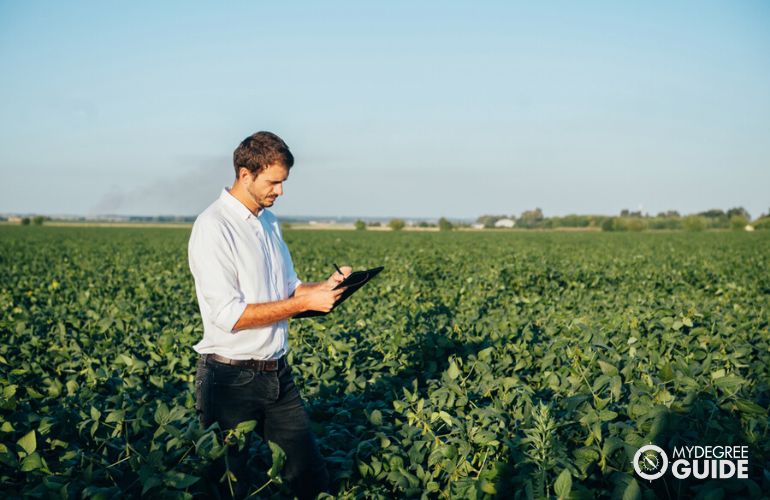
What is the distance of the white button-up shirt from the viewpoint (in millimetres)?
Result: 2709

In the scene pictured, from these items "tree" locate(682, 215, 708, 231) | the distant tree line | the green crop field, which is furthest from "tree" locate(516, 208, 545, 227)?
the green crop field

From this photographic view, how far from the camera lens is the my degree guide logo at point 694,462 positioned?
235 centimetres

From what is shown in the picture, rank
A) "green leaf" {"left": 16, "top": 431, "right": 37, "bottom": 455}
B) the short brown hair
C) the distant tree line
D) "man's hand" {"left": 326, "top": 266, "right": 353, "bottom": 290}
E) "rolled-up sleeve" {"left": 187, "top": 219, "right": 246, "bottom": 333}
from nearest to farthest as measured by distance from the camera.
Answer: "green leaf" {"left": 16, "top": 431, "right": 37, "bottom": 455} < "rolled-up sleeve" {"left": 187, "top": 219, "right": 246, "bottom": 333} < the short brown hair < "man's hand" {"left": 326, "top": 266, "right": 353, "bottom": 290} < the distant tree line

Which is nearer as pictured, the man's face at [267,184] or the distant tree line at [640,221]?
the man's face at [267,184]

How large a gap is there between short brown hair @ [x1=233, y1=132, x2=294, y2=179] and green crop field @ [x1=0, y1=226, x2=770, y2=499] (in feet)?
3.81

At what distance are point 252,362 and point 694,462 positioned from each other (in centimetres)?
203

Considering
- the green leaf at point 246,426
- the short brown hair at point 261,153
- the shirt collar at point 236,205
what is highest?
the short brown hair at point 261,153

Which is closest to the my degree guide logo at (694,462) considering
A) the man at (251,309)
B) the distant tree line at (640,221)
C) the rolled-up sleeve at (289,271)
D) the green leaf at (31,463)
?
the man at (251,309)

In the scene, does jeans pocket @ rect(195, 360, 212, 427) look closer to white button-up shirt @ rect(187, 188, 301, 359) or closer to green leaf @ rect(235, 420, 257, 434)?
white button-up shirt @ rect(187, 188, 301, 359)

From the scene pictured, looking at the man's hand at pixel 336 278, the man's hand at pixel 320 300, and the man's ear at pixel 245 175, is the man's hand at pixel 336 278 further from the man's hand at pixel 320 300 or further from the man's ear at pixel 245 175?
the man's ear at pixel 245 175

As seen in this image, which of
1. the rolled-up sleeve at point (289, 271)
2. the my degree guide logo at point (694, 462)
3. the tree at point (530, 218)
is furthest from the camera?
the tree at point (530, 218)

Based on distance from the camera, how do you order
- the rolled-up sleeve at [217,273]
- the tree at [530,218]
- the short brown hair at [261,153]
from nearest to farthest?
the rolled-up sleeve at [217,273] < the short brown hair at [261,153] < the tree at [530,218]

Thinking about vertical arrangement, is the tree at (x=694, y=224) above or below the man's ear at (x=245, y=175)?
above

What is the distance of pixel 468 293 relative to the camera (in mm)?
9922
